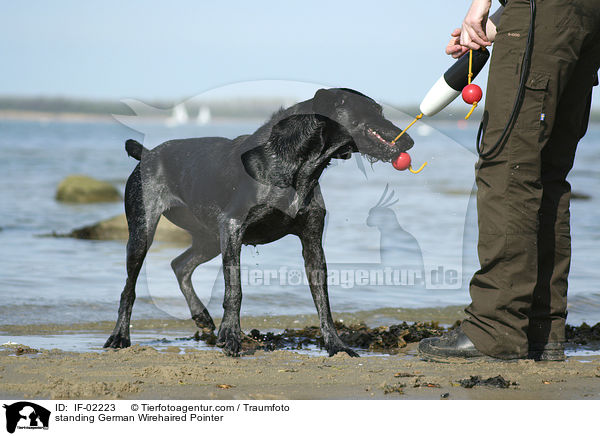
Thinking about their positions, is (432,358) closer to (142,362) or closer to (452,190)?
(142,362)

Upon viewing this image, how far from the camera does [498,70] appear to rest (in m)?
4.50

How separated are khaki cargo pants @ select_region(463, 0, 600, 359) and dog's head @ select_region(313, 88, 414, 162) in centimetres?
88

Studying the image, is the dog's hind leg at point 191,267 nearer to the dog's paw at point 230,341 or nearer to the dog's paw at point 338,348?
the dog's paw at point 230,341

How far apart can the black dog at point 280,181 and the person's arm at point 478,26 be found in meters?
0.90

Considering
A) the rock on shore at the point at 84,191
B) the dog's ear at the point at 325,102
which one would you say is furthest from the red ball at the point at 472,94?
the rock on shore at the point at 84,191

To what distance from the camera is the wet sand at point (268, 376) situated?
4047mm

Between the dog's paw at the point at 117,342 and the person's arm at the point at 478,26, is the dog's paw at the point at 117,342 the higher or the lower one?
the lower one

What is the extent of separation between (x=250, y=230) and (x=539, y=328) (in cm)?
217

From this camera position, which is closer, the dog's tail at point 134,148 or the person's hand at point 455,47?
the person's hand at point 455,47

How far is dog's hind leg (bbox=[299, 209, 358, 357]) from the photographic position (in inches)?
221

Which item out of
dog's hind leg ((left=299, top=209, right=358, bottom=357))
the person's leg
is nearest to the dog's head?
dog's hind leg ((left=299, top=209, right=358, bottom=357))

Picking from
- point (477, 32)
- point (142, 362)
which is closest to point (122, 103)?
point (142, 362)
